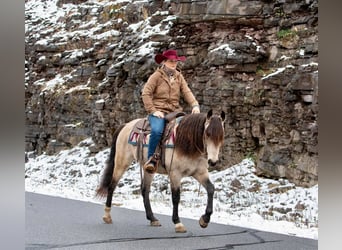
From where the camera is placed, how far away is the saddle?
9.48 ft

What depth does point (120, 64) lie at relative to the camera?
407 cm

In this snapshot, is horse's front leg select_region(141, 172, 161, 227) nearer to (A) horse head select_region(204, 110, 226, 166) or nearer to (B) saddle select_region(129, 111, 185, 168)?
(B) saddle select_region(129, 111, 185, 168)

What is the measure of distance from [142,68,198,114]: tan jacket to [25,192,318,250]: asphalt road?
695mm

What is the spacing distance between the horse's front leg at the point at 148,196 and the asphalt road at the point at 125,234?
4 centimetres

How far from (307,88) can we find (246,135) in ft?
1.99

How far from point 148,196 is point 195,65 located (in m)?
1.36

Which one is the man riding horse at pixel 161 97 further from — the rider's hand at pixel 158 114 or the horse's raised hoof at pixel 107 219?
the horse's raised hoof at pixel 107 219

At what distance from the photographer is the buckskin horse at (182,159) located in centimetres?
263

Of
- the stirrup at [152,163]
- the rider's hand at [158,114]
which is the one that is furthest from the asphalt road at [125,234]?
the rider's hand at [158,114]

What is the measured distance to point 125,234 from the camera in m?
2.81

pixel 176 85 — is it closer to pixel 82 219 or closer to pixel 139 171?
pixel 139 171

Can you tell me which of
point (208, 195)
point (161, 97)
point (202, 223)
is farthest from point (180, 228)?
point (161, 97)

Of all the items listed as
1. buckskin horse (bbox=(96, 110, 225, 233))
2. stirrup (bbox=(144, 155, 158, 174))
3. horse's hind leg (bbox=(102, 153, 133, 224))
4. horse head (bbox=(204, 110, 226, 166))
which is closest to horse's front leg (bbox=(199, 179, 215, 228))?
buckskin horse (bbox=(96, 110, 225, 233))
